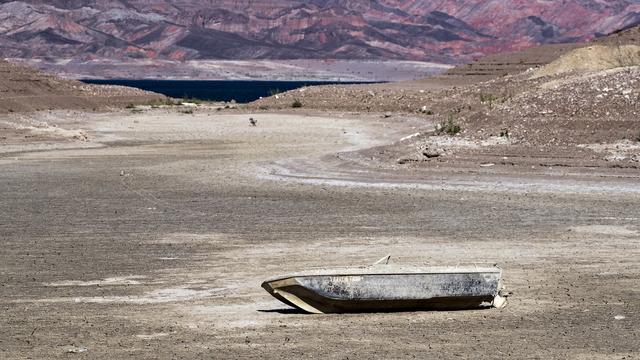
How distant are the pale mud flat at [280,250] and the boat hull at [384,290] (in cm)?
15

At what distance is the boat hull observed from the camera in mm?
13352

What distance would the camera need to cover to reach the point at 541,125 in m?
32.6

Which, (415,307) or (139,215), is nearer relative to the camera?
(415,307)

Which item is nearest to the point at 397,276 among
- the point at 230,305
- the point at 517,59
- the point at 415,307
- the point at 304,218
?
the point at 415,307

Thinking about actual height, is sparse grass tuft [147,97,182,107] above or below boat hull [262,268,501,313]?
below

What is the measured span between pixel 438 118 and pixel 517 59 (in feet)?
98.6

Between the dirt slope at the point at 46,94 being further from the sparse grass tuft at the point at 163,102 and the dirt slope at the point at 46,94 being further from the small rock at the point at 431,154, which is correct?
the small rock at the point at 431,154

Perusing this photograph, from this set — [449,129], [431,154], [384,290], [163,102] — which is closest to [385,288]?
[384,290]

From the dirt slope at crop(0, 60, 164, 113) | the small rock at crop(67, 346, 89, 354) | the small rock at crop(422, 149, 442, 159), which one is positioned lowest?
the dirt slope at crop(0, 60, 164, 113)

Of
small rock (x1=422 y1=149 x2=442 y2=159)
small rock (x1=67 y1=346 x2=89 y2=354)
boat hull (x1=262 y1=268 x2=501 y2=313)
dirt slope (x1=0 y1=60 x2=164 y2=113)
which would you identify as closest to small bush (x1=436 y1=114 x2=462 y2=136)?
small rock (x1=422 y1=149 x2=442 y2=159)

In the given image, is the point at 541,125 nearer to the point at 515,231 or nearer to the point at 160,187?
the point at 160,187

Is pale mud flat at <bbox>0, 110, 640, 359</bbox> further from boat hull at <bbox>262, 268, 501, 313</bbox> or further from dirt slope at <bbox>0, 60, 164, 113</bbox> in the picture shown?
dirt slope at <bbox>0, 60, 164, 113</bbox>

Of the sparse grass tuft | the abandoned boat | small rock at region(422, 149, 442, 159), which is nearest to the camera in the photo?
the abandoned boat

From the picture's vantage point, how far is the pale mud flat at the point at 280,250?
40.9 feet
